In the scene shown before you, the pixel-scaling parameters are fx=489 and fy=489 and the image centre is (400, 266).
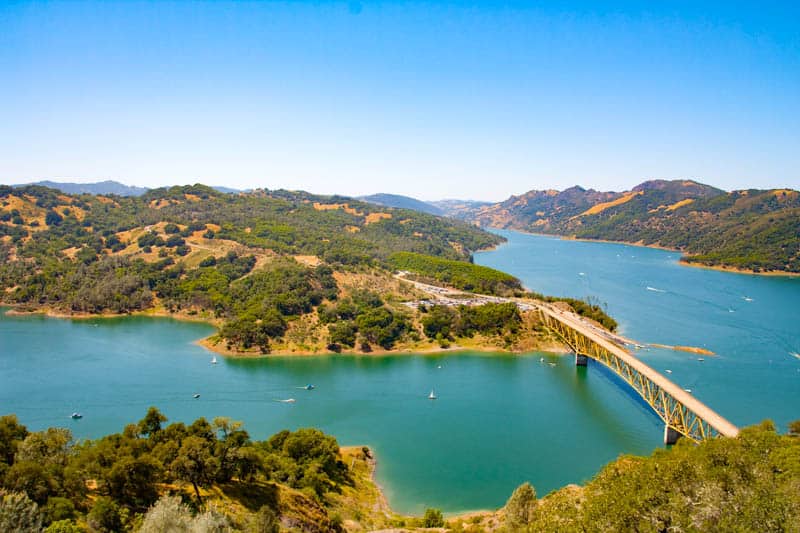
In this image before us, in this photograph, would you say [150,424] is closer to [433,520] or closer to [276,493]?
[276,493]

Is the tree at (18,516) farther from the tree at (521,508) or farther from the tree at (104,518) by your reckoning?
the tree at (521,508)

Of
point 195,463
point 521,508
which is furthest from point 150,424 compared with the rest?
point 521,508

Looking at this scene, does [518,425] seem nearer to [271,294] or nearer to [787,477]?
[787,477]

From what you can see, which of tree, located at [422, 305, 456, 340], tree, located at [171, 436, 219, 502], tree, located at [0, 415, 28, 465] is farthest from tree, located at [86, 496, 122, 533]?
tree, located at [422, 305, 456, 340]

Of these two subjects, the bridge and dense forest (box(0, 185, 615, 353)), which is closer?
the bridge

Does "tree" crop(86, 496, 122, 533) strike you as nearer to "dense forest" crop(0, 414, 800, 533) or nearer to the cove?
"dense forest" crop(0, 414, 800, 533)

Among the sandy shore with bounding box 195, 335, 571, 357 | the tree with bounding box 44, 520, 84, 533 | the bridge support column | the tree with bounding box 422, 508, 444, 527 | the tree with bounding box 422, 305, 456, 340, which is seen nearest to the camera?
the tree with bounding box 44, 520, 84, 533

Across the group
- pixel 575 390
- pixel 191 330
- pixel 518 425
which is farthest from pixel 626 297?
pixel 191 330
